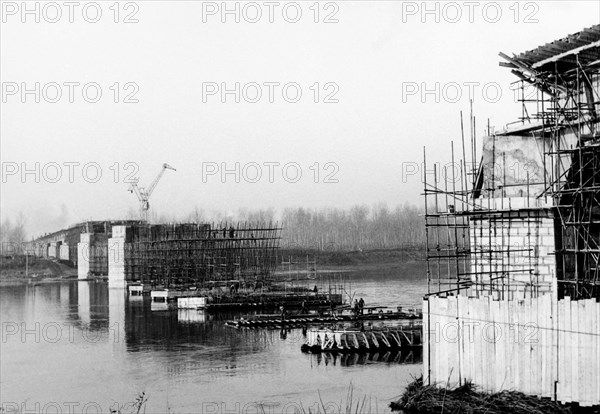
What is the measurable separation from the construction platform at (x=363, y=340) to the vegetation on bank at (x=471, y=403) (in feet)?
50.1

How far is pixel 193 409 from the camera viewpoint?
101ft

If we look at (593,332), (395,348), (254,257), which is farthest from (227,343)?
(254,257)

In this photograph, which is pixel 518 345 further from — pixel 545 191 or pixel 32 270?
pixel 32 270

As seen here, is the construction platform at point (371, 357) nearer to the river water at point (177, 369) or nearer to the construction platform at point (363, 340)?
the river water at point (177, 369)

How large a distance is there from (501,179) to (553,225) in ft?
9.36

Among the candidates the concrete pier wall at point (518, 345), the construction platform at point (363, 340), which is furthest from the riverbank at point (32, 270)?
the concrete pier wall at point (518, 345)

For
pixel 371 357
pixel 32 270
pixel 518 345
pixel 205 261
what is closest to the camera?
pixel 518 345

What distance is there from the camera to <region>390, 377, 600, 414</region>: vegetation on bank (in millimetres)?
22953

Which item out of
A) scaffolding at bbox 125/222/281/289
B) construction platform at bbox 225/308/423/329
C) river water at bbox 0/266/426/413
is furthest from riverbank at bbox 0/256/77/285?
construction platform at bbox 225/308/423/329

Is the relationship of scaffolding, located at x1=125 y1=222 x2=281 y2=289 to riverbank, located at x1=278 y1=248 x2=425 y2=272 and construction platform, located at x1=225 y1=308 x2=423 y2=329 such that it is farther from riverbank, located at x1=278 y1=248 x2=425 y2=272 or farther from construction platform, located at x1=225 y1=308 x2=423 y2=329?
riverbank, located at x1=278 y1=248 x2=425 y2=272

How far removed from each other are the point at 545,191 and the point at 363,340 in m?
20.1

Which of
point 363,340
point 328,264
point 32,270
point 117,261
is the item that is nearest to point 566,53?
point 363,340

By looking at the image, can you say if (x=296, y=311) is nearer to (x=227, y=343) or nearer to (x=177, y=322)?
(x=177, y=322)

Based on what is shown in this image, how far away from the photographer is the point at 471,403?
24.5 m
